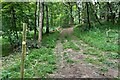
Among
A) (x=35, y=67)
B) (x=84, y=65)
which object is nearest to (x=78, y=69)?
(x=84, y=65)

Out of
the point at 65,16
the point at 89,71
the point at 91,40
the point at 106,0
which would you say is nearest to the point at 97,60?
the point at 89,71

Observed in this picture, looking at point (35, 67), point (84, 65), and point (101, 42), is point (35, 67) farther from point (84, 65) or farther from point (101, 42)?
point (101, 42)

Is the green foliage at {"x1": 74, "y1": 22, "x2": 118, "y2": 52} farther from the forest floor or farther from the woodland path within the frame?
the woodland path

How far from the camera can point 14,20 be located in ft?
66.0

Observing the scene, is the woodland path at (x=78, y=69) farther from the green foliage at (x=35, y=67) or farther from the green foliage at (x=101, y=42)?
the green foliage at (x=101, y=42)

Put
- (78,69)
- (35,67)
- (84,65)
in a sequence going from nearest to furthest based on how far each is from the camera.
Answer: (78,69), (35,67), (84,65)

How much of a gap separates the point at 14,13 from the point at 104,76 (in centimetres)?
1198

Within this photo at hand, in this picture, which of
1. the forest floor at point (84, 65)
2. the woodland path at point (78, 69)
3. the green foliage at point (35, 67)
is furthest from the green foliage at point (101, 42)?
the green foliage at point (35, 67)

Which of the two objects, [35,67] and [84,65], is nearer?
[35,67]

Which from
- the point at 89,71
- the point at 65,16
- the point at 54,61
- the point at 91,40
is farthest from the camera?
the point at 65,16

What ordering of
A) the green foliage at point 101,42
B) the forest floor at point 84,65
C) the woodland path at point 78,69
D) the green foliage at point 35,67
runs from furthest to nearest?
the green foliage at point 101,42, the forest floor at point 84,65, the woodland path at point 78,69, the green foliage at point 35,67

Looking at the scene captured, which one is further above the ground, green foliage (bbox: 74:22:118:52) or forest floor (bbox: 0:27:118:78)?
green foliage (bbox: 74:22:118:52)

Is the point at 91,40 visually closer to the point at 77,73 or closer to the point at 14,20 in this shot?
the point at 14,20

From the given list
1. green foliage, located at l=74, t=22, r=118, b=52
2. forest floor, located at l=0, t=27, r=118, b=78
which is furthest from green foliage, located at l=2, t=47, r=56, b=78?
green foliage, located at l=74, t=22, r=118, b=52
